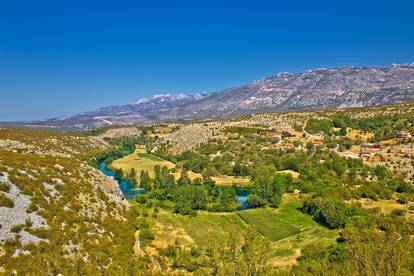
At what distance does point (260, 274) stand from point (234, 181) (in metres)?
80.4

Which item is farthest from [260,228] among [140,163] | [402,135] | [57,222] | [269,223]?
[402,135]

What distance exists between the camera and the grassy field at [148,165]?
102m

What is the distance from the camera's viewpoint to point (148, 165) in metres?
126

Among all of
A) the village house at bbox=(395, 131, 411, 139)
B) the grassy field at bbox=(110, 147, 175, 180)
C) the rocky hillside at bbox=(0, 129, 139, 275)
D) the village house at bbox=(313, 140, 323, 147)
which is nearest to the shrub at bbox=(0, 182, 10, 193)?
the rocky hillside at bbox=(0, 129, 139, 275)

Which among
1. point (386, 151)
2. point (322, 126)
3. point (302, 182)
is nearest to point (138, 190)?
point (302, 182)

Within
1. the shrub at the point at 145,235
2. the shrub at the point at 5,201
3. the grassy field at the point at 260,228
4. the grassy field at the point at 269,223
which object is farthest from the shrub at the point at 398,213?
the shrub at the point at 5,201

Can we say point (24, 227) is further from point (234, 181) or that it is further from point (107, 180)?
point (234, 181)

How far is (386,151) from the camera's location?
114 m

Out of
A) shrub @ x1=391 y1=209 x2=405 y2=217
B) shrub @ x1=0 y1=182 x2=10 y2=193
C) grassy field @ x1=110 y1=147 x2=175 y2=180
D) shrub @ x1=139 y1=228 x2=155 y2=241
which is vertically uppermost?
shrub @ x1=0 y1=182 x2=10 y2=193

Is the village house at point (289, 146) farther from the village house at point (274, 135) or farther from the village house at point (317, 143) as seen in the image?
the village house at point (274, 135)

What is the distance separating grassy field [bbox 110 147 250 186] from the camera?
102 meters

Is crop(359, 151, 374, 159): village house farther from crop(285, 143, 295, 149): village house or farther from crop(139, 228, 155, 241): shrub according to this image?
crop(139, 228, 155, 241): shrub

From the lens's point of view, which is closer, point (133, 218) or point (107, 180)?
point (133, 218)

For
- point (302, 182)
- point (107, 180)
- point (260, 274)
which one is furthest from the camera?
point (302, 182)
